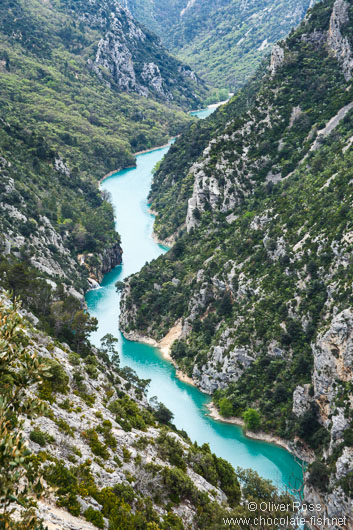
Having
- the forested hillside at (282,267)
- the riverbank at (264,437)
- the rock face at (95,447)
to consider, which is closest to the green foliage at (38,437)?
the rock face at (95,447)

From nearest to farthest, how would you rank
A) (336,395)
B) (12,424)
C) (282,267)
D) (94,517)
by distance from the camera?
(12,424) < (94,517) < (336,395) < (282,267)

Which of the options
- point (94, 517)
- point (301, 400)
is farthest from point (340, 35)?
point (94, 517)

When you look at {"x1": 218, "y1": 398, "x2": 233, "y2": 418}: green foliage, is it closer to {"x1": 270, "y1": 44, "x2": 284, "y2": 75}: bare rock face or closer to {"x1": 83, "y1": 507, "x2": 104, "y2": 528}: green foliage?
{"x1": 83, "y1": 507, "x2": 104, "y2": 528}: green foliage

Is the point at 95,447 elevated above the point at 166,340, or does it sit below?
above

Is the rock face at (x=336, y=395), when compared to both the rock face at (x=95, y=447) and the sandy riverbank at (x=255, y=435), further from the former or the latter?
the rock face at (x=95, y=447)

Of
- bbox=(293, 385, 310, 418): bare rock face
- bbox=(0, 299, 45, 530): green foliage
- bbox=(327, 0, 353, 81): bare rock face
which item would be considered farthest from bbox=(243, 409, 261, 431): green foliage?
bbox=(327, 0, 353, 81): bare rock face

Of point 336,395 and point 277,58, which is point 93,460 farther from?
point 277,58
